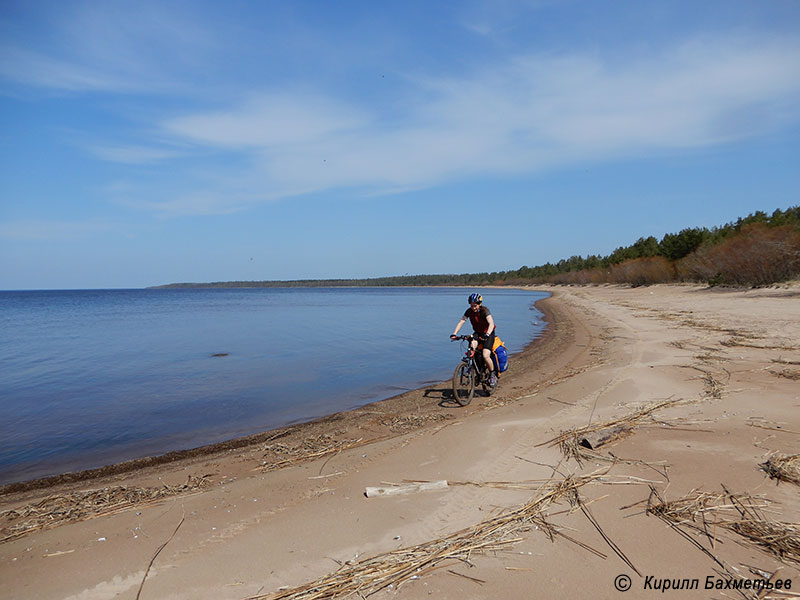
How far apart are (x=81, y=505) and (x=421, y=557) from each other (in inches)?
157

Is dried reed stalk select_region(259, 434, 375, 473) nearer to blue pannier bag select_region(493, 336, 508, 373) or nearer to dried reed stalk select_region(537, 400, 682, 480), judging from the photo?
dried reed stalk select_region(537, 400, 682, 480)

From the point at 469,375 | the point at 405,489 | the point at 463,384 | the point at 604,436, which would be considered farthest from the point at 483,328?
the point at 405,489

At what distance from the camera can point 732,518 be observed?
3670 millimetres

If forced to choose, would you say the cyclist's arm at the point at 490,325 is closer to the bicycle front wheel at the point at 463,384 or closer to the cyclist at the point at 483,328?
the cyclist at the point at 483,328

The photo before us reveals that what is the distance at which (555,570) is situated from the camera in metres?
3.20

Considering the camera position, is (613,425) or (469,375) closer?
(613,425)

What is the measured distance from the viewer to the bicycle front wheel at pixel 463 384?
8562 millimetres

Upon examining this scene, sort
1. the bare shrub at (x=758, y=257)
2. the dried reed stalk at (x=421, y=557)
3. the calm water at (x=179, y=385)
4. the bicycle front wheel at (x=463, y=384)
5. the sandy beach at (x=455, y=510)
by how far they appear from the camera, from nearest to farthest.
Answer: the dried reed stalk at (x=421, y=557) < the sandy beach at (x=455, y=510) < the calm water at (x=179, y=385) < the bicycle front wheel at (x=463, y=384) < the bare shrub at (x=758, y=257)

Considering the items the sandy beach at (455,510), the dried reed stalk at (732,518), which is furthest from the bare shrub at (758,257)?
the dried reed stalk at (732,518)

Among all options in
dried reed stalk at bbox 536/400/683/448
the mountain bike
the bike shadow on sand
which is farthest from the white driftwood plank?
the bike shadow on sand

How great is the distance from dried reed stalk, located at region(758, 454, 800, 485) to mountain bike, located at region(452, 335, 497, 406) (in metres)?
4.66

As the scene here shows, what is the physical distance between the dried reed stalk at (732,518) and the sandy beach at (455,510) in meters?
0.02

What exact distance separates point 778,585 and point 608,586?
104cm

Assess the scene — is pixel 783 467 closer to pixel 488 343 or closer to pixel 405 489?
pixel 405 489
